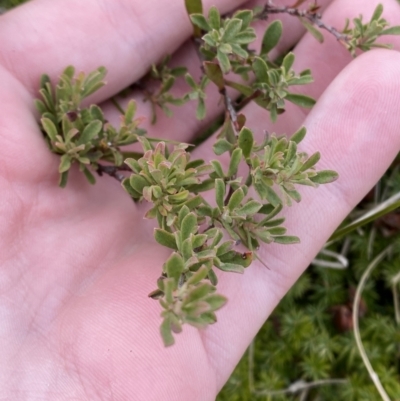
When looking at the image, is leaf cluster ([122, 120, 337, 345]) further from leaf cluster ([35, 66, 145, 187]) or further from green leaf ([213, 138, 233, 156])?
leaf cluster ([35, 66, 145, 187])

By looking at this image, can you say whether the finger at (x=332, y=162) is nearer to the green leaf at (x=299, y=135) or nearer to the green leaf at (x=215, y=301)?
the green leaf at (x=299, y=135)

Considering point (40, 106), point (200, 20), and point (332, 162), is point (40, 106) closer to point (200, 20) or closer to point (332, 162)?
point (200, 20)

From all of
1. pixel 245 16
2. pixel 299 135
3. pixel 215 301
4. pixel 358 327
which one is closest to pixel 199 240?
pixel 215 301

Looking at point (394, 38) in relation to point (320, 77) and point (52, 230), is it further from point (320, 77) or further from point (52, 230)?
point (52, 230)

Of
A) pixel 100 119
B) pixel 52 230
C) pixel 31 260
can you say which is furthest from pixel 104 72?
pixel 31 260

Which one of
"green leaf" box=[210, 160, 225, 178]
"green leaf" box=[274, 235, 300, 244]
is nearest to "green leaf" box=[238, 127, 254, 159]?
"green leaf" box=[210, 160, 225, 178]

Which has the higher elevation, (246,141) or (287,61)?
(287,61)

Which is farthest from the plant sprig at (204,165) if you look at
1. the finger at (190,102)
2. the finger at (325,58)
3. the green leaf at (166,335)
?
the finger at (325,58)

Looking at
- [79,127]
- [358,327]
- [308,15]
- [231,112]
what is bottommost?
[358,327]
